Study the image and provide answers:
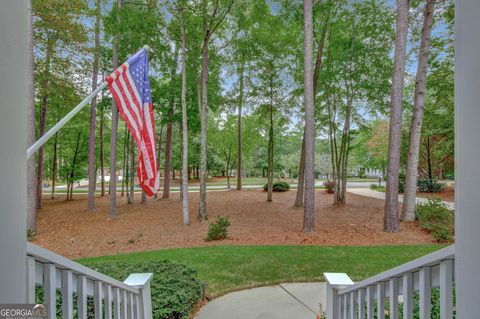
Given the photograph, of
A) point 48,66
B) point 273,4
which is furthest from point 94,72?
point 273,4

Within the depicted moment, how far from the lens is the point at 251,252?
228 inches

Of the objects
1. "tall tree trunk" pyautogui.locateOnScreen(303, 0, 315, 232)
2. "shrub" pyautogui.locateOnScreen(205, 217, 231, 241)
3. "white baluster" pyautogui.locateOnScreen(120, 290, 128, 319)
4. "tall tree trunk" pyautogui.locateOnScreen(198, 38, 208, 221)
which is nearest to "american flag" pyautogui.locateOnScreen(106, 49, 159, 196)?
"white baluster" pyautogui.locateOnScreen(120, 290, 128, 319)

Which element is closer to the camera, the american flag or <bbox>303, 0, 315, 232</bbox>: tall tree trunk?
the american flag

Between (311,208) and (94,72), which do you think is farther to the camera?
(94,72)

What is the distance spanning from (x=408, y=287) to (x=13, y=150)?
1594 mm

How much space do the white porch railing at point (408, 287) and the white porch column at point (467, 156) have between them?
27cm

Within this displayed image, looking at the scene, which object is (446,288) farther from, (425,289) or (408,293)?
(408,293)

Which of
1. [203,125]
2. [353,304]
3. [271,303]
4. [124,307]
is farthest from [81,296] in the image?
[203,125]

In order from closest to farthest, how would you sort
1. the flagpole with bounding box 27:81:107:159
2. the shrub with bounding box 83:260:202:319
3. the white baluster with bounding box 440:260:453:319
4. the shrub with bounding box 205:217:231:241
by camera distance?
the white baluster with bounding box 440:260:453:319 → the flagpole with bounding box 27:81:107:159 → the shrub with bounding box 83:260:202:319 → the shrub with bounding box 205:217:231:241

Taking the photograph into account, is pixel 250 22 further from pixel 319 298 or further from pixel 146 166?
pixel 319 298

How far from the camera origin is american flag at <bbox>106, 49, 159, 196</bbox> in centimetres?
293

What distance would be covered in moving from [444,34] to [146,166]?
37.0ft

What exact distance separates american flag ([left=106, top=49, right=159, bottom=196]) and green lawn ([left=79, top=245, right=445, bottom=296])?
2235 mm

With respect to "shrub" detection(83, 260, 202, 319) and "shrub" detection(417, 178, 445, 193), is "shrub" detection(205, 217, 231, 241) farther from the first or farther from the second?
"shrub" detection(417, 178, 445, 193)
